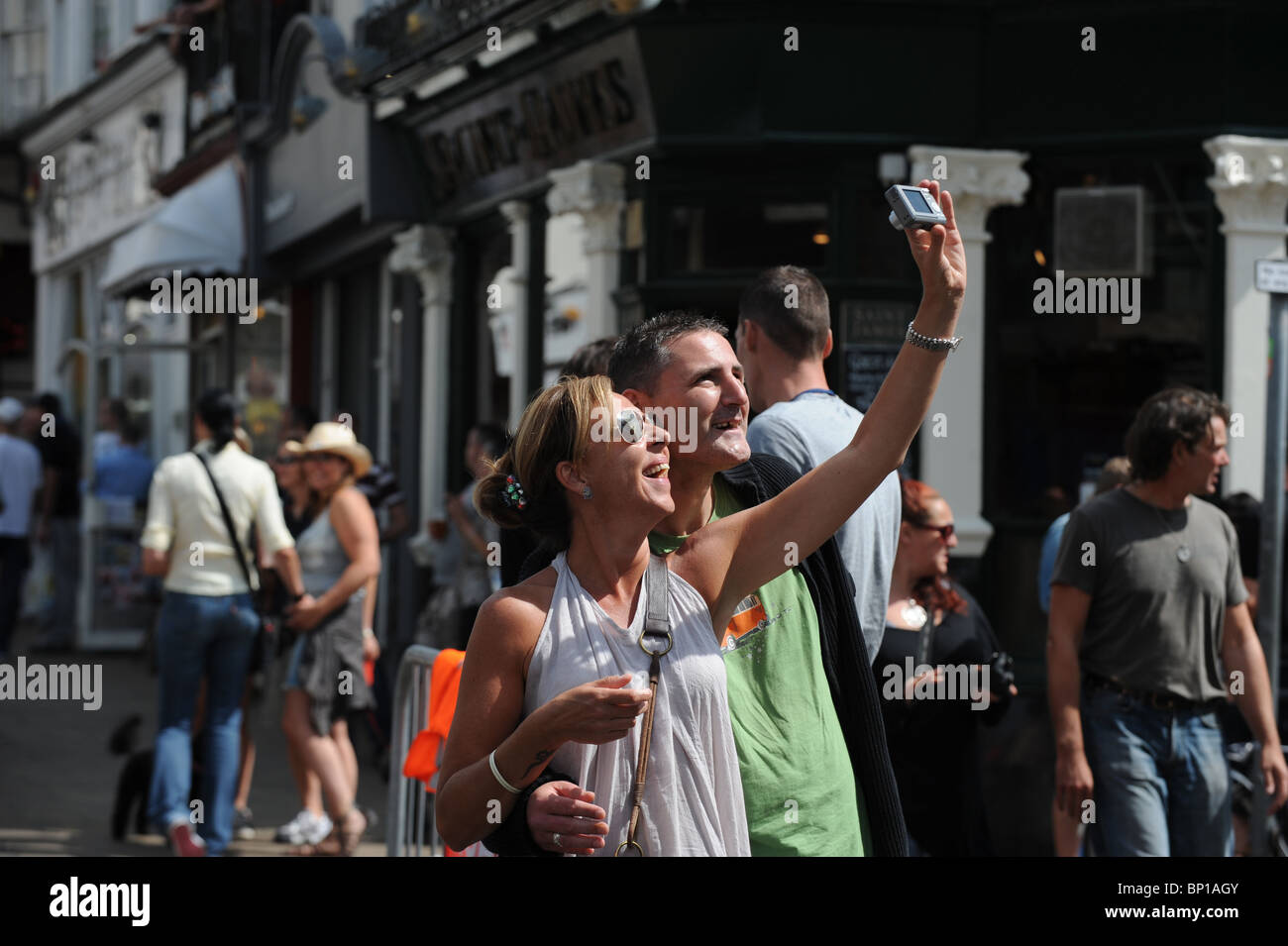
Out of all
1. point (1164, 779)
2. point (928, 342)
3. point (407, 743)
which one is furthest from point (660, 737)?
point (407, 743)

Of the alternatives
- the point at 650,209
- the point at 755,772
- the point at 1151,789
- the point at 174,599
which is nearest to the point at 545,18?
the point at 650,209

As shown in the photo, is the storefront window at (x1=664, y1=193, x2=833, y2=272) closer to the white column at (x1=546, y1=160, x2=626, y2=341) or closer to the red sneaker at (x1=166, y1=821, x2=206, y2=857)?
the white column at (x1=546, y1=160, x2=626, y2=341)

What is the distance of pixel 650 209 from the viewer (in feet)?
28.8

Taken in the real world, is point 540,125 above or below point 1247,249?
above

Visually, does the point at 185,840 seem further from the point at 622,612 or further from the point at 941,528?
the point at 622,612

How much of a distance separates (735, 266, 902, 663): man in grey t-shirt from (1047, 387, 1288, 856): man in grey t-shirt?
4.72 feet

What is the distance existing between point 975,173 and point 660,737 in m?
5.85

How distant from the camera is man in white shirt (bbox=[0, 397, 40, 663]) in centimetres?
1411

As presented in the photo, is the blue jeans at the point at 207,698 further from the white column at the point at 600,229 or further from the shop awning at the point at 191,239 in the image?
the shop awning at the point at 191,239

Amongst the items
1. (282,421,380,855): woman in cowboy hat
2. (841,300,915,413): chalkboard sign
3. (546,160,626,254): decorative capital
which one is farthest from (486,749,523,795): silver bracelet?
(546,160,626,254): decorative capital

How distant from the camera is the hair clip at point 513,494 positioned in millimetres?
3100

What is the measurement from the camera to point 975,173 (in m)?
8.29

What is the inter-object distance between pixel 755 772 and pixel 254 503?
17.3 feet

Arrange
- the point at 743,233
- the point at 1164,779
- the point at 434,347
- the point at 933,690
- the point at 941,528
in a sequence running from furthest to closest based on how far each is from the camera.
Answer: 1. the point at 434,347
2. the point at 743,233
3. the point at 941,528
4. the point at 1164,779
5. the point at 933,690
